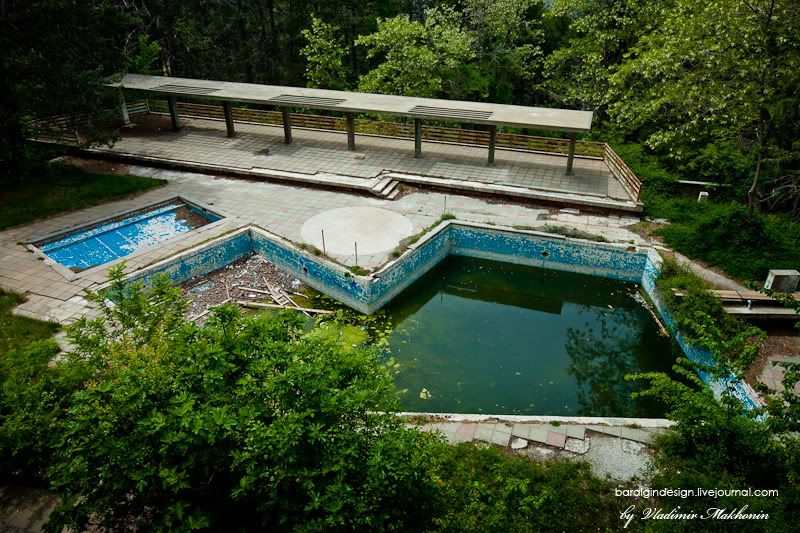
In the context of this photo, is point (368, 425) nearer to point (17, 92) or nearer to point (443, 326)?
point (443, 326)

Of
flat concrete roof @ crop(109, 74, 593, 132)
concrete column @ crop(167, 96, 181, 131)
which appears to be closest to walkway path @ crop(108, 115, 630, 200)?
concrete column @ crop(167, 96, 181, 131)

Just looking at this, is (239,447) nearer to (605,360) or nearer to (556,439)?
(556,439)

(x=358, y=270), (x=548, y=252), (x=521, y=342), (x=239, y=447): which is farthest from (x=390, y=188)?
(x=239, y=447)

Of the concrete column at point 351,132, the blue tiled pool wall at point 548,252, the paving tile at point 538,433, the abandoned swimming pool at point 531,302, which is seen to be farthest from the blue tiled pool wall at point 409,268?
the concrete column at point 351,132

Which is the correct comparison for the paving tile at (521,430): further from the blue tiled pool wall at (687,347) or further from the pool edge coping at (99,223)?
the pool edge coping at (99,223)

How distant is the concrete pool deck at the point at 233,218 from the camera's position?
12461 millimetres

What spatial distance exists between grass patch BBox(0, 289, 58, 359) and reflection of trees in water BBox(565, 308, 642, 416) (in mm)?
11033

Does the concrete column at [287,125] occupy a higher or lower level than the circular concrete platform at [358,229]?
higher

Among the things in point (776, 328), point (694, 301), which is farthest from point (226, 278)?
point (776, 328)

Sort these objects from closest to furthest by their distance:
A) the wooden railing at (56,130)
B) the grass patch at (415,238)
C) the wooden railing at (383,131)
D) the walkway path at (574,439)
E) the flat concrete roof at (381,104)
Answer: the walkway path at (574,439), the grass patch at (415,238), the flat concrete roof at (381,104), the wooden railing at (383,131), the wooden railing at (56,130)

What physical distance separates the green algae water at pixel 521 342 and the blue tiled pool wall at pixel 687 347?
30cm

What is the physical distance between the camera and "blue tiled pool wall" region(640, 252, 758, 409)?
9.58 metres

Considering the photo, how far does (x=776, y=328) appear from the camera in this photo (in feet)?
38.1

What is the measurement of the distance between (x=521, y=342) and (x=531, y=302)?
1958 millimetres
